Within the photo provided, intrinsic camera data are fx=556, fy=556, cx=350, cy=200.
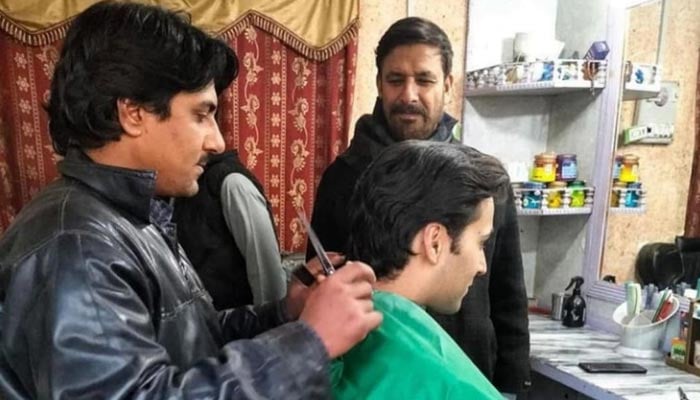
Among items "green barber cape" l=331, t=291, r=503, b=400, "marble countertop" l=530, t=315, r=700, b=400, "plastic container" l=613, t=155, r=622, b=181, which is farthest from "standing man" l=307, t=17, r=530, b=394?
"plastic container" l=613, t=155, r=622, b=181

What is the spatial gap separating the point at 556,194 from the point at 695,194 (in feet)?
1.51

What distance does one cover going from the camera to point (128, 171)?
0.77 metres

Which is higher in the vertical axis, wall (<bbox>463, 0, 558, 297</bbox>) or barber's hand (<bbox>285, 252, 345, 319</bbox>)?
wall (<bbox>463, 0, 558, 297</bbox>)

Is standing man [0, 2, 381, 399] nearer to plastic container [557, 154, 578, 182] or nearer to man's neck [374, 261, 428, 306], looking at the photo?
man's neck [374, 261, 428, 306]

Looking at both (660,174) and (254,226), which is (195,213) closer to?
(254,226)

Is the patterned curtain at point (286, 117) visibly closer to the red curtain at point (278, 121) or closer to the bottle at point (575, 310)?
the red curtain at point (278, 121)

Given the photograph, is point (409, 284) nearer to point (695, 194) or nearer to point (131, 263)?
point (131, 263)

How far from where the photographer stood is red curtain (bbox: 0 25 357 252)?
78.0 inches

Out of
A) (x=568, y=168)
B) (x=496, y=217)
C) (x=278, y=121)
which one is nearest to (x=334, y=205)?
(x=496, y=217)

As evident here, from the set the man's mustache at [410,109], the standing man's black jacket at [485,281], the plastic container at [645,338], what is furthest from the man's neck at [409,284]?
the plastic container at [645,338]

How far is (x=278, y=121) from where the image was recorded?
7.45 feet

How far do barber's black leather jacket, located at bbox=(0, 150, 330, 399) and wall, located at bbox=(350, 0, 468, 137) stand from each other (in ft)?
5.54

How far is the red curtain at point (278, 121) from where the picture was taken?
6.50 ft

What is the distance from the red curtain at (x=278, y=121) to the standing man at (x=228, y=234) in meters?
0.59
